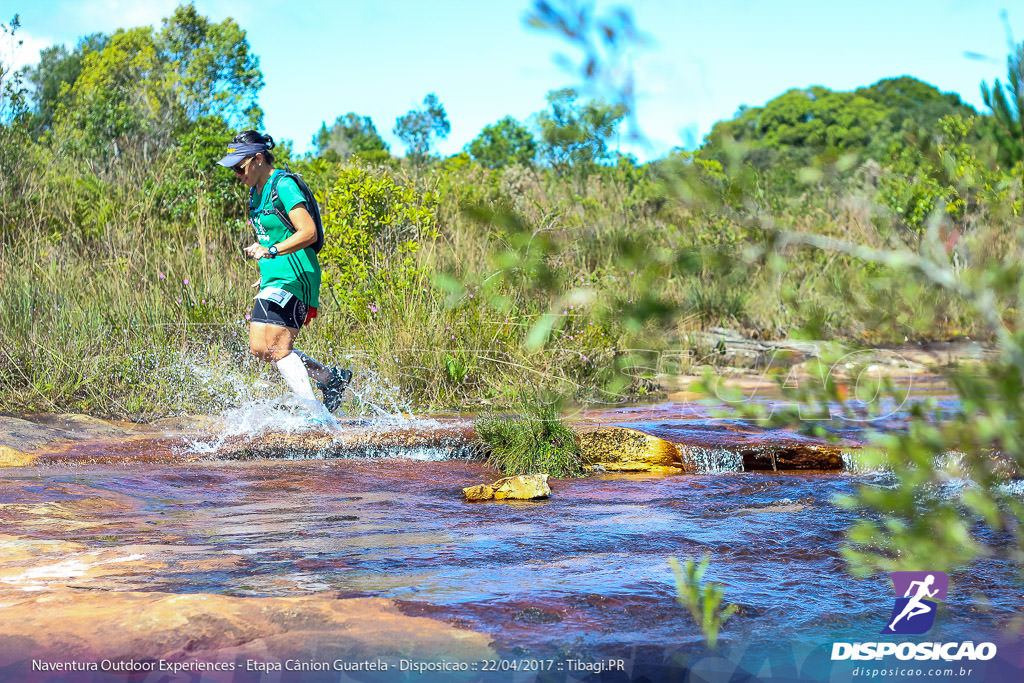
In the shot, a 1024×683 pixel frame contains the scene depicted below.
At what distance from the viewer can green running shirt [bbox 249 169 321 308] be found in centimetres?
632

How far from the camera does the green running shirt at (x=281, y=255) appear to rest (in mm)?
6324

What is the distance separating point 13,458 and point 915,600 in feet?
17.3

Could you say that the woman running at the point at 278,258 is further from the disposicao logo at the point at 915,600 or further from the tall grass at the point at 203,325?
the disposicao logo at the point at 915,600

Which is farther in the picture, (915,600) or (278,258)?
(278,258)

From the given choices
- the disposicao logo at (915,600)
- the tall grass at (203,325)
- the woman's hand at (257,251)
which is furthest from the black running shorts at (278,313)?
the disposicao logo at (915,600)

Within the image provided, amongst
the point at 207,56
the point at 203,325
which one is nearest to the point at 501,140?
the point at 207,56

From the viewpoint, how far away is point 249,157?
6.39 metres

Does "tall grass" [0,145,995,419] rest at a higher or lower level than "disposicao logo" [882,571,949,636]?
higher

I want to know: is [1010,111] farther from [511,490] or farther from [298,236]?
[298,236]

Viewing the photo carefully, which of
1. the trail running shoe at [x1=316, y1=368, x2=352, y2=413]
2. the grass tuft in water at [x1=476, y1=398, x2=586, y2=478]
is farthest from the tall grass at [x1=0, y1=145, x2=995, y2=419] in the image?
the trail running shoe at [x1=316, y1=368, x2=352, y2=413]

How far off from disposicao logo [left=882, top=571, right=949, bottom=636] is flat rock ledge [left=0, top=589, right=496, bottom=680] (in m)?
1.40

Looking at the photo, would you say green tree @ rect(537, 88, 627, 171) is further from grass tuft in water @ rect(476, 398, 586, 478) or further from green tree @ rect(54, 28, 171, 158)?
green tree @ rect(54, 28, 171, 158)

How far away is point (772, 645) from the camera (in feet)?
10.0

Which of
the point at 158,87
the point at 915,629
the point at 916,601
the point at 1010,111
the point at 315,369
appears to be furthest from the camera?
the point at 158,87
